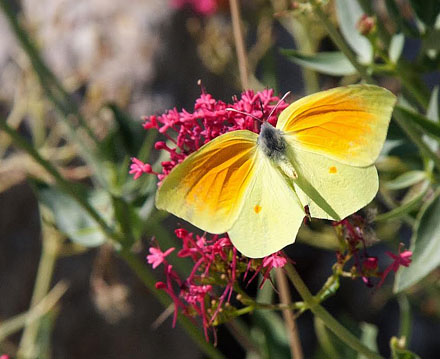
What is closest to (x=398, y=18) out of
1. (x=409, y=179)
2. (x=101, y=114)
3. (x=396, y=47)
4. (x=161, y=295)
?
(x=396, y=47)

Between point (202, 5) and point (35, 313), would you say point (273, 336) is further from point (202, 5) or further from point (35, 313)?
point (202, 5)

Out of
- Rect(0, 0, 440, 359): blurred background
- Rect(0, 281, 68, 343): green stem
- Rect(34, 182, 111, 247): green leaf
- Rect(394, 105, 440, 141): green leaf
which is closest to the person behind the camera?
Rect(394, 105, 440, 141): green leaf

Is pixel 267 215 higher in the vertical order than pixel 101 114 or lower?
higher

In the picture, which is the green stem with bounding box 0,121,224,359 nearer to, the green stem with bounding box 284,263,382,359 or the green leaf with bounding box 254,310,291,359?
the green leaf with bounding box 254,310,291,359

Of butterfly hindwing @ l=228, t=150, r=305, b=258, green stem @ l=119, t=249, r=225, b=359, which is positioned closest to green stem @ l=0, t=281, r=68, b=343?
green stem @ l=119, t=249, r=225, b=359

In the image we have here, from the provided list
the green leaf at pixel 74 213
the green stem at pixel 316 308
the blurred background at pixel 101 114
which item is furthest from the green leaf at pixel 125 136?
the green stem at pixel 316 308

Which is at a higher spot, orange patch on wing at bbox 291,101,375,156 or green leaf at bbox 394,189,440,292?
orange patch on wing at bbox 291,101,375,156

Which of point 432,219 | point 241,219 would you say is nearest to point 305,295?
point 241,219
